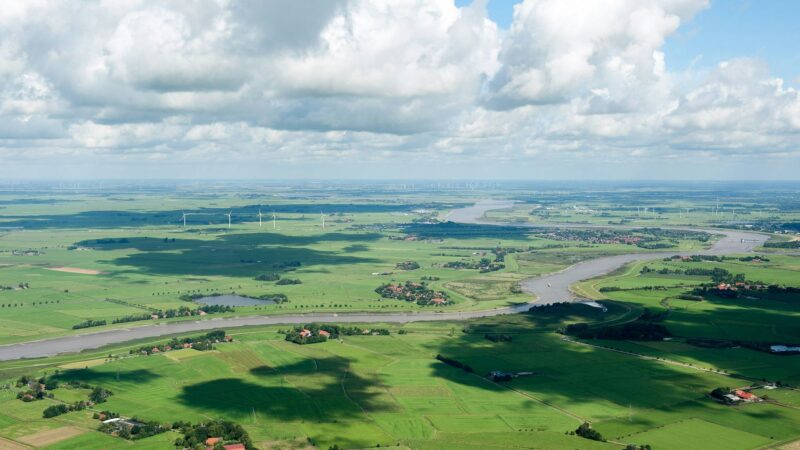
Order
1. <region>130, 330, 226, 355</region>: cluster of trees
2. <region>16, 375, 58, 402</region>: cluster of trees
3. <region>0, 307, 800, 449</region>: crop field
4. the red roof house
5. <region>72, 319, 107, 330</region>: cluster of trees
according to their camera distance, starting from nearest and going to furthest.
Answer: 1. <region>0, 307, 800, 449</region>: crop field
2. the red roof house
3. <region>16, 375, 58, 402</region>: cluster of trees
4. <region>130, 330, 226, 355</region>: cluster of trees
5. <region>72, 319, 107, 330</region>: cluster of trees

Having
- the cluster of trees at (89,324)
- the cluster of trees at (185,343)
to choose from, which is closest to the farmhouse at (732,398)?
the cluster of trees at (185,343)

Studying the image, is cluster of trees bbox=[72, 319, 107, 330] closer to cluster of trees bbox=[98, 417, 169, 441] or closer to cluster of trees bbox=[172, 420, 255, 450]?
cluster of trees bbox=[98, 417, 169, 441]

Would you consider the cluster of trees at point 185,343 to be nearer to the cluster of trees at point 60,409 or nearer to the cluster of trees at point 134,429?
the cluster of trees at point 60,409

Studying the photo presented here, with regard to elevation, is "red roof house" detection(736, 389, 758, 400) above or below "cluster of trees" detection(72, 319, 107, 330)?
above

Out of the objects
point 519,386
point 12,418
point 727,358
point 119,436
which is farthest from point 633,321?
point 12,418

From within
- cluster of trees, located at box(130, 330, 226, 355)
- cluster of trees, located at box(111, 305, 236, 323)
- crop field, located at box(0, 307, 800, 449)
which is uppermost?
cluster of trees, located at box(130, 330, 226, 355)

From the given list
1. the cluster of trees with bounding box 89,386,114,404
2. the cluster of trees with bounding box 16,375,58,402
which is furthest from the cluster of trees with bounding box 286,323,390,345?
the cluster of trees with bounding box 16,375,58,402
